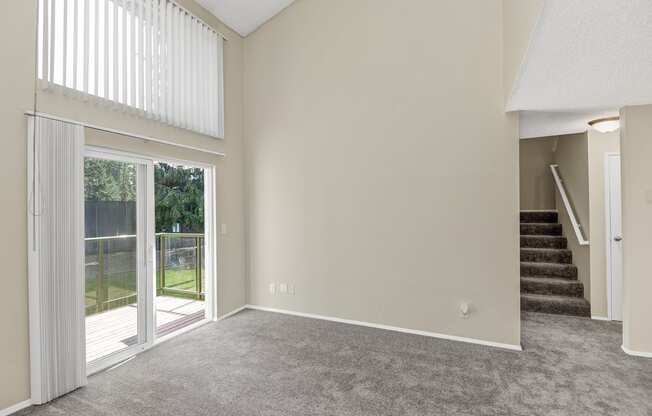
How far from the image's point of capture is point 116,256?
3.11 m

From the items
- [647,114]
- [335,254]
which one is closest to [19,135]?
[335,254]

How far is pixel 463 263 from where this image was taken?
3443mm

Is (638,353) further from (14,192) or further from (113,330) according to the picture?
(14,192)

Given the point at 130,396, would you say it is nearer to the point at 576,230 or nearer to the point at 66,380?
the point at 66,380

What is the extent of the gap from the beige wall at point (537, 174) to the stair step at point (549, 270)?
147 centimetres

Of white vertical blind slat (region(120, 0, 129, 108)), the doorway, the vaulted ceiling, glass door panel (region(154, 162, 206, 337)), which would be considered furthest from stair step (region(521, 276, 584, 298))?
white vertical blind slat (region(120, 0, 129, 108))

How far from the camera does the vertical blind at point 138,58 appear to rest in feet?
8.35

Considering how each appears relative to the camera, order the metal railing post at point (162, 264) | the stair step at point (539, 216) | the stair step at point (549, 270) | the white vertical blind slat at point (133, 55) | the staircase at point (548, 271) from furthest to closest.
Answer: the stair step at point (539, 216)
the stair step at point (549, 270)
the staircase at point (548, 271)
the metal railing post at point (162, 264)
the white vertical blind slat at point (133, 55)

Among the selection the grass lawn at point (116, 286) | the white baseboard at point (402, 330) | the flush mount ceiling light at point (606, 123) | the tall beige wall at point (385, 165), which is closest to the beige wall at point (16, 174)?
the grass lawn at point (116, 286)

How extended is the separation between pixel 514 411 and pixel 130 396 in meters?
2.91

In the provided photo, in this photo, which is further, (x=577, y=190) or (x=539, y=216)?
(x=539, y=216)

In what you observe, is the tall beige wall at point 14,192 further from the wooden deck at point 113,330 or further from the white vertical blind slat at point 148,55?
the white vertical blind slat at point 148,55

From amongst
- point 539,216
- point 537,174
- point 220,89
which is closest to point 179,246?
point 220,89

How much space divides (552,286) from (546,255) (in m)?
0.58
